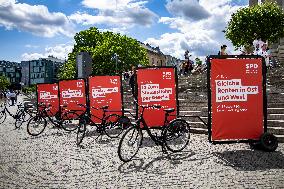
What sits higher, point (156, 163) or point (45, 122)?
point (45, 122)

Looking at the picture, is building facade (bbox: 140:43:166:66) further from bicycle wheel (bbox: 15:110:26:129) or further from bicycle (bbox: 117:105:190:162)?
bicycle (bbox: 117:105:190:162)

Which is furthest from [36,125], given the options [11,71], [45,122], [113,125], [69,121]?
[11,71]

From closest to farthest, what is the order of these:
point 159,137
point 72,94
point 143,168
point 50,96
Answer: point 143,168 < point 159,137 < point 72,94 < point 50,96

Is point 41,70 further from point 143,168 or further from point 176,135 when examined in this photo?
point 143,168

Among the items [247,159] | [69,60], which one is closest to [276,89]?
[247,159]

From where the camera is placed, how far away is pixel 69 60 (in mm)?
62438

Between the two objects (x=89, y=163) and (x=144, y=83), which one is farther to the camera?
(x=144, y=83)

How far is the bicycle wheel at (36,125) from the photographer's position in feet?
42.7

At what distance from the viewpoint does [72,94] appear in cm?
1509

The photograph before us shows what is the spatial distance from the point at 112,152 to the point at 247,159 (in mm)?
3328

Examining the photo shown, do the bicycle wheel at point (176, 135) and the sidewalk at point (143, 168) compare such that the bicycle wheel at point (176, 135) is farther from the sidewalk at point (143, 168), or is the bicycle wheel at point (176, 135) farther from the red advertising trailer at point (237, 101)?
the red advertising trailer at point (237, 101)

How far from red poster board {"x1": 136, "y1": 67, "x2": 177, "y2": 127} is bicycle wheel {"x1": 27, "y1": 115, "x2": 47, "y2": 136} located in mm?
4605

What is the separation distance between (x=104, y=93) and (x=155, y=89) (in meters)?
2.87

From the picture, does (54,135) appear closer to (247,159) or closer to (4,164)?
(4,164)
